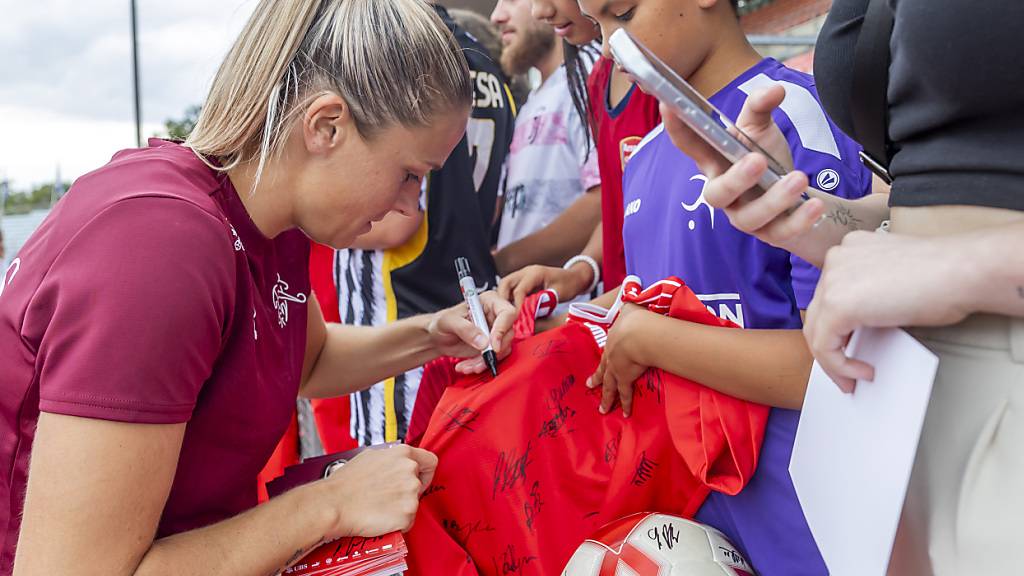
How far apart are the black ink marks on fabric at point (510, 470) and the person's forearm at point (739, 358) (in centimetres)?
24

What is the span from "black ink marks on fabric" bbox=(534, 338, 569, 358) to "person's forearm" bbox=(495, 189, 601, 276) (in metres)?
1.02

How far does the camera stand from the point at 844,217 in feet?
2.81

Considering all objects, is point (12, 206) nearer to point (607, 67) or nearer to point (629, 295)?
point (607, 67)

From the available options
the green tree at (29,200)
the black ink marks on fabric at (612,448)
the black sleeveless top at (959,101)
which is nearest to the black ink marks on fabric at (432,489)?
the black ink marks on fabric at (612,448)

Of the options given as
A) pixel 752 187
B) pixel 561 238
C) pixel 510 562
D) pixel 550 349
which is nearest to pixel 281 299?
pixel 550 349

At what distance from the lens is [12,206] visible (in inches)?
250

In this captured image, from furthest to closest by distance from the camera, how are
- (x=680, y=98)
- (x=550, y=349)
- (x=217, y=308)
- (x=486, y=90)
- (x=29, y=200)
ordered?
(x=29, y=200), (x=486, y=90), (x=550, y=349), (x=217, y=308), (x=680, y=98)

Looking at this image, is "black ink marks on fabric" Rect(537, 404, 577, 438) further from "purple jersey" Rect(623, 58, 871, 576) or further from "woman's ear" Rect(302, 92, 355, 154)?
"woman's ear" Rect(302, 92, 355, 154)

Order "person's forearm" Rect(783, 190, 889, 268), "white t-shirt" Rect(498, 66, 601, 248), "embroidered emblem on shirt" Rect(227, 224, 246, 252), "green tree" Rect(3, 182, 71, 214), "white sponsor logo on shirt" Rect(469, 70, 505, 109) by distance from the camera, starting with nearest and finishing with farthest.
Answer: "person's forearm" Rect(783, 190, 889, 268) < "embroidered emblem on shirt" Rect(227, 224, 246, 252) < "white sponsor logo on shirt" Rect(469, 70, 505, 109) < "white t-shirt" Rect(498, 66, 601, 248) < "green tree" Rect(3, 182, 71, 214)

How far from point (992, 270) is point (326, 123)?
0.89 meters

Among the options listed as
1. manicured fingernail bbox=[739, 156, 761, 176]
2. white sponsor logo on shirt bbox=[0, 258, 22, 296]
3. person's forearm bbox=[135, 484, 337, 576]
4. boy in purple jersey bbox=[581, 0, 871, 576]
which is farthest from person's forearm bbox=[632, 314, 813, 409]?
white sponsor logo on shirt bbox=[0, 258, 22, 296]

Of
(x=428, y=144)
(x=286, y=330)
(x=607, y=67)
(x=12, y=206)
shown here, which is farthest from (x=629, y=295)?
(x=12, y=206)

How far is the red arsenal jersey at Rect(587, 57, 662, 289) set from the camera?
5.51 feet

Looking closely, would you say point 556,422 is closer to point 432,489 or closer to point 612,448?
point 612,448
